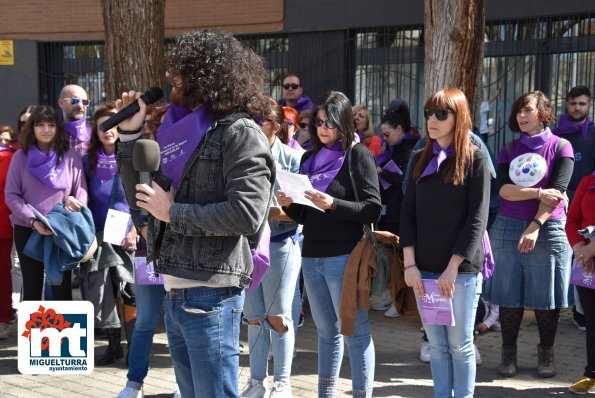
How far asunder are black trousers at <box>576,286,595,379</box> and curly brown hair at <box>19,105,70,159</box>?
4.12m

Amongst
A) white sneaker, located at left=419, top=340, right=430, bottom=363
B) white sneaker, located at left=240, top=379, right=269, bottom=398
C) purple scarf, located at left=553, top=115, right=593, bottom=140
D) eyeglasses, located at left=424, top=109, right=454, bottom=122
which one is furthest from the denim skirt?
purple scarf, located at left=553, top=115, right=593, bottom=140

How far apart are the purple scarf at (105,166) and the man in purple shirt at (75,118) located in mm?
332

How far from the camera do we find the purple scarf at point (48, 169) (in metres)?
6.55

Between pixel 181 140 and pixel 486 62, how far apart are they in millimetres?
8339

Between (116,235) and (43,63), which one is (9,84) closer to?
(43,63)

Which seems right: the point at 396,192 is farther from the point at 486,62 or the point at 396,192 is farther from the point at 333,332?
the point at 486,62

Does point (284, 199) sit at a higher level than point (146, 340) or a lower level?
higher

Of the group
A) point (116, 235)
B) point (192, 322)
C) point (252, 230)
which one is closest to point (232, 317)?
point (192, 322)

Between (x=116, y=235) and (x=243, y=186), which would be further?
(x=116, y=235)

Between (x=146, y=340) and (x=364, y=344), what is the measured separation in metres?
1.51

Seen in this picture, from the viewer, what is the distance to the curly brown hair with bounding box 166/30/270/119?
10.8ft

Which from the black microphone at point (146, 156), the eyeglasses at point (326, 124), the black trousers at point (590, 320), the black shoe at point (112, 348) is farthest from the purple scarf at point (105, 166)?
the black trousers at point (590, 320)

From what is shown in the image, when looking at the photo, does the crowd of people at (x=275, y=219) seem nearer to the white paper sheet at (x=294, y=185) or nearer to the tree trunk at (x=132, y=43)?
the white paper sheet at (x=294, y=185)

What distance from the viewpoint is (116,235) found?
6.05m
